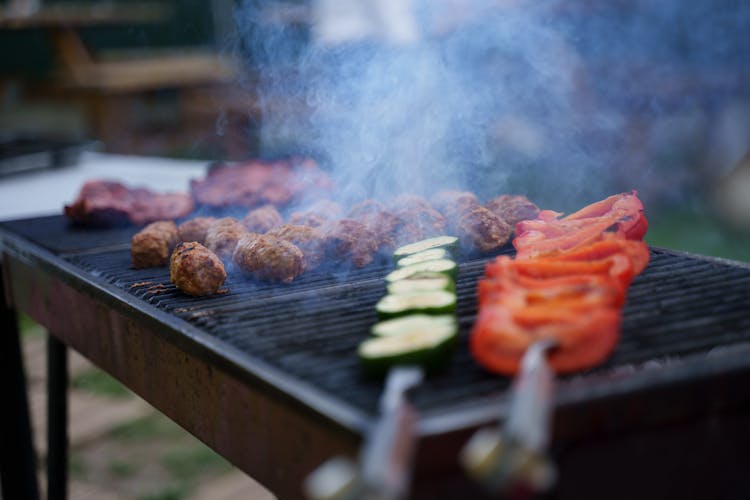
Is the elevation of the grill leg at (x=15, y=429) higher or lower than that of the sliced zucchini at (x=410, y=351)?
lower

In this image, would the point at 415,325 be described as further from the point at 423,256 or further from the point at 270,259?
the point at 270,259

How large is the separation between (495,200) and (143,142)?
34.0ft

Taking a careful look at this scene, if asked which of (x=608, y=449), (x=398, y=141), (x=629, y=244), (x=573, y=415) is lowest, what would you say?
(x=608, y=449)

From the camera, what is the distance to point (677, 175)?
9.95 meters

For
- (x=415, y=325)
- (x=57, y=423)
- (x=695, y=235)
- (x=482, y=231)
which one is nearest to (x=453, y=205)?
(x=482, y=231)

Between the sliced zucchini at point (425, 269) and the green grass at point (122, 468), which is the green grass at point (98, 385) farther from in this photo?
the sliced zucchini at point (425, 269)

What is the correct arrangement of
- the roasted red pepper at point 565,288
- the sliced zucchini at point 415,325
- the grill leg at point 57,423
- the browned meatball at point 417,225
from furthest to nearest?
the grill leg at point 57,423, the browned meatball at point 417,225, the sliced zucchini at point 415,325, the roasted red pepper at point 565,288

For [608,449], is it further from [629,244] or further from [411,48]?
[411,48]

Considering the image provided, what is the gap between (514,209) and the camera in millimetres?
3385

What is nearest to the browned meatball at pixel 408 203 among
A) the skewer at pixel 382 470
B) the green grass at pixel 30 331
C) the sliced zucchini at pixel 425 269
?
the sliced zucchini at pixel 425 269

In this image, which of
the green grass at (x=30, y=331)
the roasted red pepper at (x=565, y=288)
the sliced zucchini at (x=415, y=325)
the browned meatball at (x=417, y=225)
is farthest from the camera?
the green grass at (x=30, y=331)

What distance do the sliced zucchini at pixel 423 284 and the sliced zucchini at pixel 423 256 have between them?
0.84 feet

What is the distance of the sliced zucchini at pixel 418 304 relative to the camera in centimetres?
228

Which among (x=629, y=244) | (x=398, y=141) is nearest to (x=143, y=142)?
(x=398, y=141)
